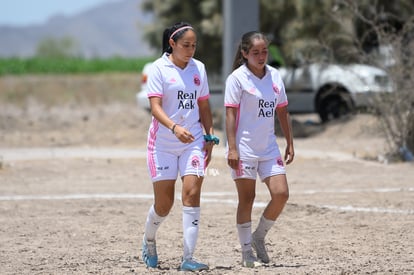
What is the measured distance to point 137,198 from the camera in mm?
11844

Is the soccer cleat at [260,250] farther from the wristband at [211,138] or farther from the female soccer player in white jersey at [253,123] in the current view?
the wristband at [211,138]

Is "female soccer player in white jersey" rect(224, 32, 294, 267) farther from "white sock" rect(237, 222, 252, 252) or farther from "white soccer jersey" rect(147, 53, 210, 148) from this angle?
"white soccer jersey" rect(147, 53, 210, 148)

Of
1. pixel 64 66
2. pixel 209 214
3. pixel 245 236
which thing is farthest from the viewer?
pixel 64 66

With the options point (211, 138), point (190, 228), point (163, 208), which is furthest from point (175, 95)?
point (190, 228)

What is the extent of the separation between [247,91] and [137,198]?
4888 mm

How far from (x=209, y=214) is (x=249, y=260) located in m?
3.12

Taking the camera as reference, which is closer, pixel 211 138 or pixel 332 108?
pixel 211 138

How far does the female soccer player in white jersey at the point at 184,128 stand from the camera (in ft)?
23.2

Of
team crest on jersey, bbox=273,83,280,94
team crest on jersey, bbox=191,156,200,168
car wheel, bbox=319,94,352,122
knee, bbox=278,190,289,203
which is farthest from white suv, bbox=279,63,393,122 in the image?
team crest on jersey, bbox=191,156,200,168

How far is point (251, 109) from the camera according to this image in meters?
7.28

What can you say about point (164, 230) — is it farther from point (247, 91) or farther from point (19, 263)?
point (247, 91)

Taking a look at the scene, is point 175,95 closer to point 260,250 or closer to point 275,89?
point 275,89

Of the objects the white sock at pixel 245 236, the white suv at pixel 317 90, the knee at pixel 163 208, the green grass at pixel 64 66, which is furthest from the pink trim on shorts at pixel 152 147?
the green grass at pixel 64 66

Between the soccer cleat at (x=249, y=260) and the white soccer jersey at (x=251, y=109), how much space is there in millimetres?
788
